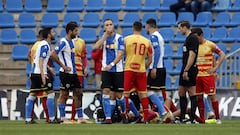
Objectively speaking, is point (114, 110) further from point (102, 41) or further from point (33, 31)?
point (33, 31)

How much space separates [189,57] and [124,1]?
1051cm

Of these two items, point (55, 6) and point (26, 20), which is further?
point (55, 6)

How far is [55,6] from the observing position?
2778cm

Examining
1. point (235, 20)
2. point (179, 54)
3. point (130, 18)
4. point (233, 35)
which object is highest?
point (130, 18)

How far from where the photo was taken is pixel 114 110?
18.2m

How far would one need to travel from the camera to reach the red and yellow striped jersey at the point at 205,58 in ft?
61.7

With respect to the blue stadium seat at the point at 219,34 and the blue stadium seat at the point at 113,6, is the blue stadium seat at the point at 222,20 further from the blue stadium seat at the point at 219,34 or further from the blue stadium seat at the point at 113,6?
the blue stadium seat at the point at 113,6

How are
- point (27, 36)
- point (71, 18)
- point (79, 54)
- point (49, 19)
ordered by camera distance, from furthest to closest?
point (49, 19)
point (71, 18)
point (27, 36)
point (79, 54)

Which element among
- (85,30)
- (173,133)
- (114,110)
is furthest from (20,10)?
(173,133)

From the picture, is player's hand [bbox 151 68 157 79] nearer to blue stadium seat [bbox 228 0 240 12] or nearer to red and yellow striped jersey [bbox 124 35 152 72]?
red and yellow striped jersey [bbox 124 35 152 72]

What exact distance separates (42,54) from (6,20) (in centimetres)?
936

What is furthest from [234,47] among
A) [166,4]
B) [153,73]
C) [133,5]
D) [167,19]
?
[153,73]

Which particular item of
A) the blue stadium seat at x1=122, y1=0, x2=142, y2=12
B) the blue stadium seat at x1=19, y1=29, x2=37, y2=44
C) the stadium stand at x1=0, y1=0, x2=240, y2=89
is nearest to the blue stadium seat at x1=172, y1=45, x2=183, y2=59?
the stadium stand at x1=0, y1=0, x2=240, y2=89

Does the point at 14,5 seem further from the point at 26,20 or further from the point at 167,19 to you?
the point at 167,19
